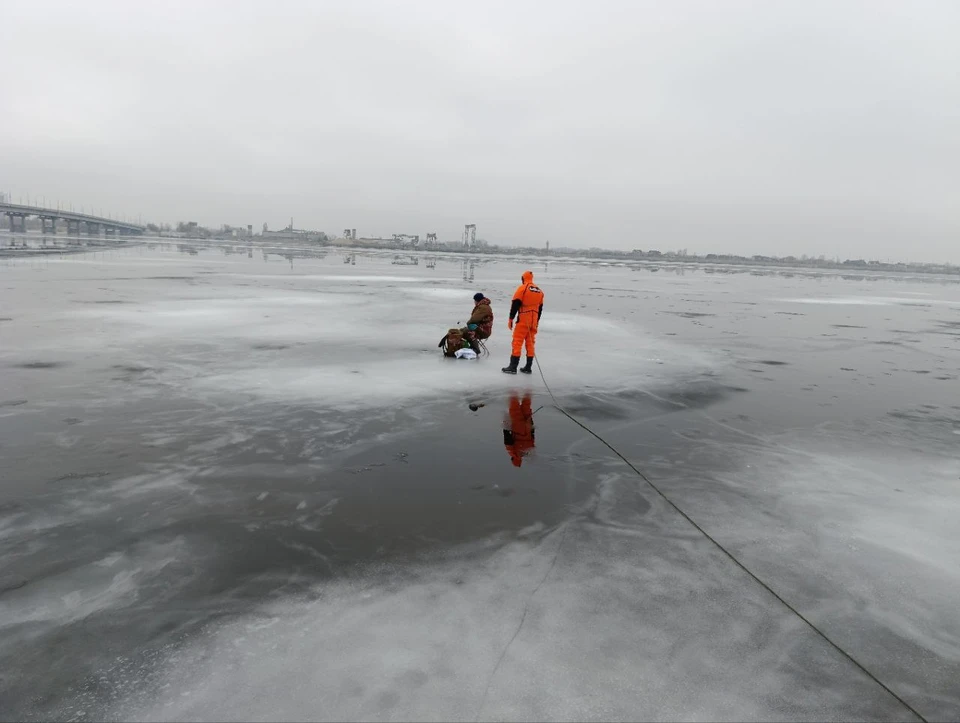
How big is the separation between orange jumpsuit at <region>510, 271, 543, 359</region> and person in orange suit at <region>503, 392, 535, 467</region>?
1.54 m

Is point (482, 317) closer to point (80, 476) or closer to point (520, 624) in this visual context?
point (80, 476)

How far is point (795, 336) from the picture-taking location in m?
15.3

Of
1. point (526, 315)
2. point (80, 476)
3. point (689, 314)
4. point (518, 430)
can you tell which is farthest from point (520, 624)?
point (689, 314)

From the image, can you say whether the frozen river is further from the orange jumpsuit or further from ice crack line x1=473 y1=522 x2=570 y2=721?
the orange jumpsuit

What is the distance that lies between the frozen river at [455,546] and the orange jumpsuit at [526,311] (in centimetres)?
65

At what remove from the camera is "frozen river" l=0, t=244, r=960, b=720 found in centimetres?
270

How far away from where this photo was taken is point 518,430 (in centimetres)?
654

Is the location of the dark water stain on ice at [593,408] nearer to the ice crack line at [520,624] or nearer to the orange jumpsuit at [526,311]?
the orange jumpsuit at [526,311]

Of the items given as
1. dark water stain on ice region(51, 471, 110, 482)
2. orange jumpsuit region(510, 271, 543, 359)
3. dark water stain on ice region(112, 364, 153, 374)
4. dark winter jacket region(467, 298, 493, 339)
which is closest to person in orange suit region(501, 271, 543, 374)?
orange jumpsuit region(510, 271, 543, 359)

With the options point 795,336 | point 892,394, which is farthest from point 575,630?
point 795,336

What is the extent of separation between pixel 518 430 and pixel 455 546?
2.75m

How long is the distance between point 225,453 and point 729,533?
14.9 feet

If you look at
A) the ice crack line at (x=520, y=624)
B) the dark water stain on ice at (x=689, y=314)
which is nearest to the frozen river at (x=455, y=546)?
the ice crack line at (x=520, y=624)

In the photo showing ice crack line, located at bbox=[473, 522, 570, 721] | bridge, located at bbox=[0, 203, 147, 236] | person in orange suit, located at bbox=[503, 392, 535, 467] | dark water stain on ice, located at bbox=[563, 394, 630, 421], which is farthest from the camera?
bridge, located at bbox=[0, 203, 147, 236]
